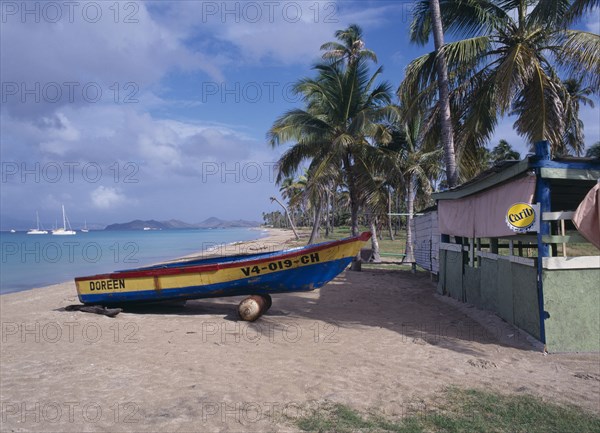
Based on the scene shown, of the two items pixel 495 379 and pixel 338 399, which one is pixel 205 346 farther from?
pixel 495 379

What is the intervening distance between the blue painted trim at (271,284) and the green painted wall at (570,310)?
160 inches

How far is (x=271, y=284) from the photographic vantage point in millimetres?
9820

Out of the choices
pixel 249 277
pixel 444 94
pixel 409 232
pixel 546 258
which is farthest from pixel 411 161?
pixel 546 258

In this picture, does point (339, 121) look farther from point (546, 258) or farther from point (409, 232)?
point (546, 258)

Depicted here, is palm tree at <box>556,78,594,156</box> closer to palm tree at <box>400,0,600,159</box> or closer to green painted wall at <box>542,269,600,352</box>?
palm tree at <box>400,0,600,159</box>

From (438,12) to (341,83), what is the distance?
5.46 metres

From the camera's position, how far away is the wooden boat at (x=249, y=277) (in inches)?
377

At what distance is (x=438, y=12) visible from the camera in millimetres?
12406

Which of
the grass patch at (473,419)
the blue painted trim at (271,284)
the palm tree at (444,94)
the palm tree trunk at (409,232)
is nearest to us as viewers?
the grass patch at (473,419)

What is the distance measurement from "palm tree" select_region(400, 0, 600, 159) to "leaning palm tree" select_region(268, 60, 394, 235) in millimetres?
3555

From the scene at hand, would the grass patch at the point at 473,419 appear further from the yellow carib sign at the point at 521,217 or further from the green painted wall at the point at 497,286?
the yellow carib sign at the point at 521,217

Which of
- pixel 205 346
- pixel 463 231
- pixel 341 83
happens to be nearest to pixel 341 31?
pixel 341 83

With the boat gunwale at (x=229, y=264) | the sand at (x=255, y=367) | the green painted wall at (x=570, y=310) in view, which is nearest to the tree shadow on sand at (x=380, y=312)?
the sand at (x=255, y=367)

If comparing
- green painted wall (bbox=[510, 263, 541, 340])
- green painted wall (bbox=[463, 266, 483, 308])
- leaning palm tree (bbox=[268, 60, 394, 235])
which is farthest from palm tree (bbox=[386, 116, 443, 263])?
green painted wall (bbox=[510, 263, 541, 340])
